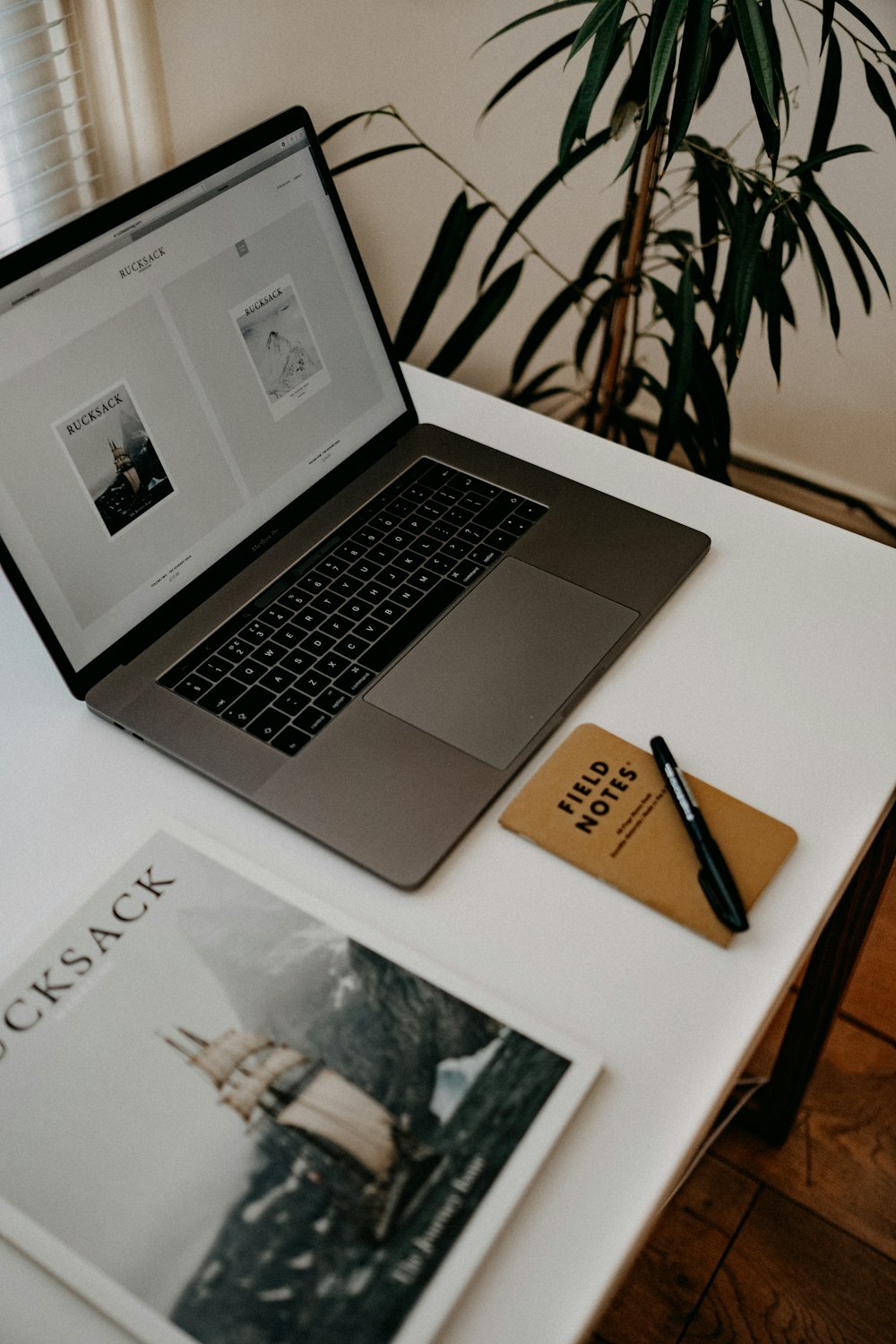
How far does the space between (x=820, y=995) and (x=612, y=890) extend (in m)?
0.49

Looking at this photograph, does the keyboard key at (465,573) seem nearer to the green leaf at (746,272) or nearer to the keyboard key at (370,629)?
the keyboard key at (370,629)


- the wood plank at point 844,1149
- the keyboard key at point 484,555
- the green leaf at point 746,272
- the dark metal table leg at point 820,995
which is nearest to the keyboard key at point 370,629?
the keyboard key at point 484,555

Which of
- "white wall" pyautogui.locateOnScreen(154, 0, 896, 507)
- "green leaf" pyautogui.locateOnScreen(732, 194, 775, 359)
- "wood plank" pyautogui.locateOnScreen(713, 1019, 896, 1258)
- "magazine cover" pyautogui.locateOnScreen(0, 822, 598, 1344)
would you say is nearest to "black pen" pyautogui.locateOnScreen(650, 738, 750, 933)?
"magazine cover" pyautogui.locateOnScreen(0, 822, 598, 1344)

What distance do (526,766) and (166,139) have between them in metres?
1.18

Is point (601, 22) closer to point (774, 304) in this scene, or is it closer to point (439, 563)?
point (774, 304)

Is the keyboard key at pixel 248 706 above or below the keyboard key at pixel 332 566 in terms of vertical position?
below

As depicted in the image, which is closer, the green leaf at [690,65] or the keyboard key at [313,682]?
the keyboard key at [313,682]

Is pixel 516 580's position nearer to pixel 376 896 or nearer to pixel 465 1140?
pixel 376 896

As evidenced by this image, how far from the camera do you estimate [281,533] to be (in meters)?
0.92

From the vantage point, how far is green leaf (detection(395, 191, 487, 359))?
4.29 ft

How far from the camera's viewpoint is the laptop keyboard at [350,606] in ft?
2.59

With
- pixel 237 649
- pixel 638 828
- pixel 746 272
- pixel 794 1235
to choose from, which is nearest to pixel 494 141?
pixel 746 272

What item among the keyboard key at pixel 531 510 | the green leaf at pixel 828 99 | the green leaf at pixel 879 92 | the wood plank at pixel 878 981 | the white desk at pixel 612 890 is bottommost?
the white desk at pixel 612 890

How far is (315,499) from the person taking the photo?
3.09 ft
